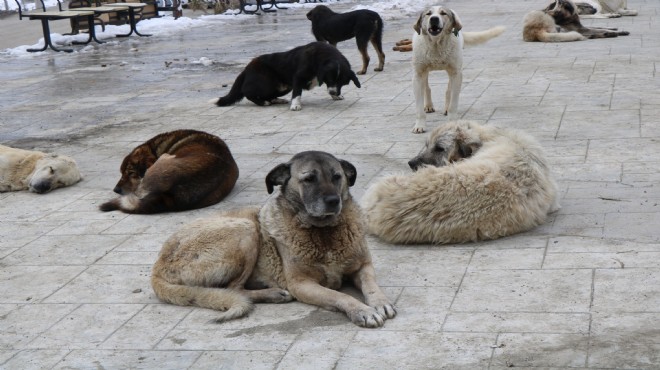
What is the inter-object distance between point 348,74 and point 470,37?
158 centimetres

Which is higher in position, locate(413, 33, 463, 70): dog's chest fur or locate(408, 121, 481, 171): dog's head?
locate(413, 33, 463, 70): dog's chest fur

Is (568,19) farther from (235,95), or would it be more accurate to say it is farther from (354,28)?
(235,95)

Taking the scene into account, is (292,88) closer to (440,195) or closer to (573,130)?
(573,130)

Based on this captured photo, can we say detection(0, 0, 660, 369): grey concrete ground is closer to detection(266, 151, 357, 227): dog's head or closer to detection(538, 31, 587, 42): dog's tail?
detection(266, 151, 357, 227): dog's head

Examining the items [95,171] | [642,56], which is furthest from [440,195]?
[642,56]

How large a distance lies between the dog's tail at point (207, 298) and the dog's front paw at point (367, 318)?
657mm

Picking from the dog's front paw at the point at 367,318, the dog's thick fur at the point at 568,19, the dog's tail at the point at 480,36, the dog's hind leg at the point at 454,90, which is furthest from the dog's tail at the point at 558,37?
the dog's front paw at the point at 367,318

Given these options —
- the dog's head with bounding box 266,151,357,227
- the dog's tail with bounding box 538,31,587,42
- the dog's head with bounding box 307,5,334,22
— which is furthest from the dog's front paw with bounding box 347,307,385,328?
the dog's tail with bounding box 538,31,587,42

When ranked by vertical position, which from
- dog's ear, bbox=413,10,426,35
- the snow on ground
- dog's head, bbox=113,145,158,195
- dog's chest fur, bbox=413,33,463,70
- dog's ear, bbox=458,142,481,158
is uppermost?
dog's ear, bbox=413,10,426,35

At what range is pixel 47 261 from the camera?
6844mm

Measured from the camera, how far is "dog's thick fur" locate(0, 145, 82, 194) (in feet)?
29.4

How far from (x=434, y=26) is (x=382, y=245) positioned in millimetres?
3951

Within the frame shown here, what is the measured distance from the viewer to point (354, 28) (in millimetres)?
14102

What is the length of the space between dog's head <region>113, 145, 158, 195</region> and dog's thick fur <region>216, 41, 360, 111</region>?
147 inches
